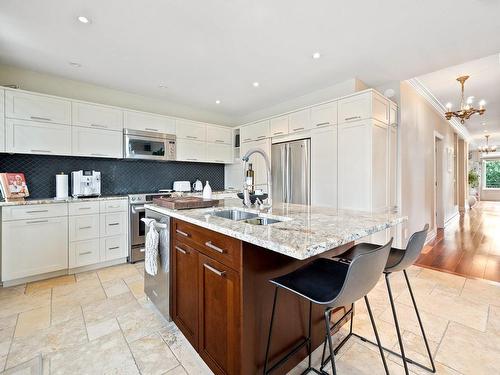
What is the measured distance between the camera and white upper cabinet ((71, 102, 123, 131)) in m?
3.18

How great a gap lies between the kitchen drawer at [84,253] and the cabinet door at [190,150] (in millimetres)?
1847

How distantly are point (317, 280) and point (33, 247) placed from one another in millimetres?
3246

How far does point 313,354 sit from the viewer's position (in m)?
1.61

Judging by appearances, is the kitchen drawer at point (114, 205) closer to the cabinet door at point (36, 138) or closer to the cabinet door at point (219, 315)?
the cabinet door at point (36, 138)

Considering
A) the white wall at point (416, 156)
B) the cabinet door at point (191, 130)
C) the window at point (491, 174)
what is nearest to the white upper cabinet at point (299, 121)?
the white wall at point (416, 156)

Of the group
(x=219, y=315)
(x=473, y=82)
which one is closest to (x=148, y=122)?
(x=219, y=315)

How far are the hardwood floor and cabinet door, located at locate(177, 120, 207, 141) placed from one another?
13.2 feet

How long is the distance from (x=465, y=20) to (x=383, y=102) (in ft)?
3.50

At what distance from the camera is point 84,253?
3.06 metres

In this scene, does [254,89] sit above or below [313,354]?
above

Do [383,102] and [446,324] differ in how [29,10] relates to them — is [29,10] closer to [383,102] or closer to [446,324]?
[383,102]

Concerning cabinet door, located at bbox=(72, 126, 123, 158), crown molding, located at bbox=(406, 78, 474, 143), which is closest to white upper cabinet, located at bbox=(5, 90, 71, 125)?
cabinet door, located at bbox=(72, 126, 123, 158)

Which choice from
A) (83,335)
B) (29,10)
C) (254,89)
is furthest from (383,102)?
(83,335)

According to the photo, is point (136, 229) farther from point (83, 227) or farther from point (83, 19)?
point (83, 19)
